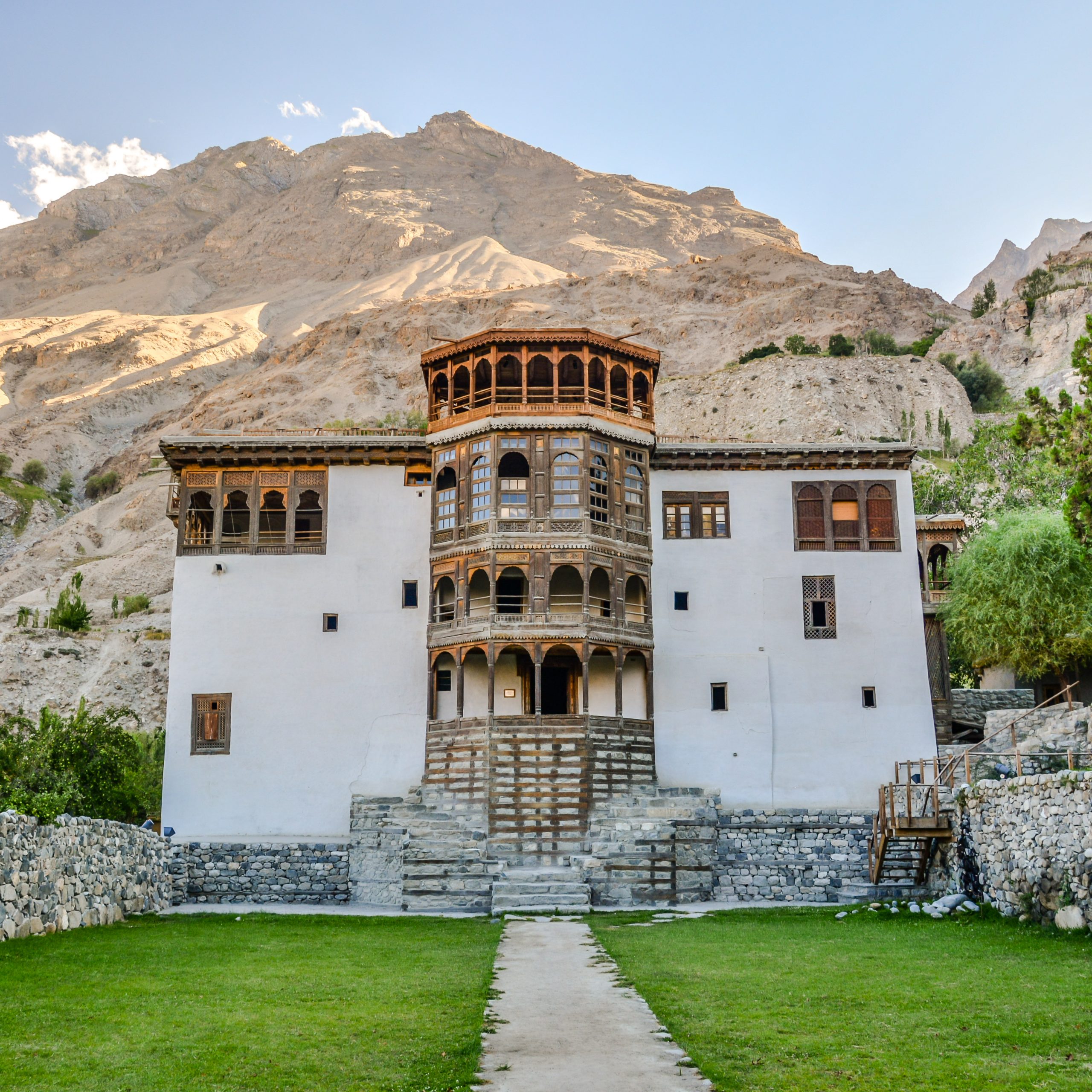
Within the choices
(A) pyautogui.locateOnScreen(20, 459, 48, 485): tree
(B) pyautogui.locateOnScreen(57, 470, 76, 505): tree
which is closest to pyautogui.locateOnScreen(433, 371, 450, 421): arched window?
(B) pyautogui.locateOnScreen(57, 470, 76, 505): tree

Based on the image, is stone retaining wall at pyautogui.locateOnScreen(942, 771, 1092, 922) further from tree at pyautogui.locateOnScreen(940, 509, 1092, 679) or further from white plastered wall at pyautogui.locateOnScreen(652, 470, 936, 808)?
tree at pyautogui.locateOnScreen(940, 509, 1092, 679)

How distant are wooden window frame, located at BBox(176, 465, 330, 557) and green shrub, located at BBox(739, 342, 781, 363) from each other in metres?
57.7

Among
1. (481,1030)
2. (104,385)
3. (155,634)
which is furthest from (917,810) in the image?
(104,385)

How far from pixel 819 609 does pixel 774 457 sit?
4.58 meters

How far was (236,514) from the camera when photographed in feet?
107

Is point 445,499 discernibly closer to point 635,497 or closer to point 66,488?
point 635,497

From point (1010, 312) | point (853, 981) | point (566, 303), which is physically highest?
point (566, 303)

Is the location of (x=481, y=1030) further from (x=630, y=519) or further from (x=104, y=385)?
(x=104, y=385)

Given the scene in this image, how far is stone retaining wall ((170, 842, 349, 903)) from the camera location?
28.3 meters

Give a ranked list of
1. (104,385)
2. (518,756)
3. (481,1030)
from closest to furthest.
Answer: (481,1030) < (518,756) < (104,385)

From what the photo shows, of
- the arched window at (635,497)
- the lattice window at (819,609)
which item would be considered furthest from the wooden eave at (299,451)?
the lattice window at (819,609)

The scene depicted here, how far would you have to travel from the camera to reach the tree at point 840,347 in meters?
85.8

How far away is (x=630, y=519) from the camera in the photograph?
3155 centimetres

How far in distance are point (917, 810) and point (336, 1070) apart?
19.0 metres
